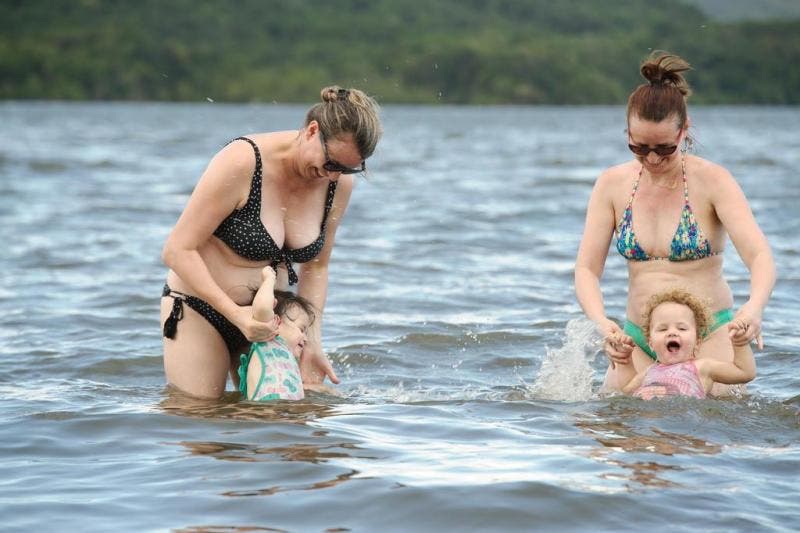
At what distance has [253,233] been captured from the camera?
7.16m

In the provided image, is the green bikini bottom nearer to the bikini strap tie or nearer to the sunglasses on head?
the sunglasses on head

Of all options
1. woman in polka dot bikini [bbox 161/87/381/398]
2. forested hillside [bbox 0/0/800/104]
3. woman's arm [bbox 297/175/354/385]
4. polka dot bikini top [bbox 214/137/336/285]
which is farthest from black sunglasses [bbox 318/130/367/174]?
forested hillside [bbox 0/0/800/104]

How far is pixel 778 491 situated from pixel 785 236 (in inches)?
474

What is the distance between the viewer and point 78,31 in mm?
165000

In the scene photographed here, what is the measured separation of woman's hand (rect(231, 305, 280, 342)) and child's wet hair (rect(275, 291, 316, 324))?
0.89 feet

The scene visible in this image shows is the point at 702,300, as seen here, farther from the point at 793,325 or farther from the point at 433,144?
the point at 433,144

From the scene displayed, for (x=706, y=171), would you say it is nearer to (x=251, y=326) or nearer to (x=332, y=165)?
(x=332, y=165)

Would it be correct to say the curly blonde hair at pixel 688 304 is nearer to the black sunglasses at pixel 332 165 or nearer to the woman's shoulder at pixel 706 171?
the woman's shoulder at pixel 706 171

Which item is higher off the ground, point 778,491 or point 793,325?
point 793,325

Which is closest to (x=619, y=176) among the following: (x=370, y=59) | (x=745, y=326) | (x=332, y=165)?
(x=745, y=326)

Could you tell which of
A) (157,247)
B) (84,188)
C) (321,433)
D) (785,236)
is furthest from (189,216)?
(84,188)

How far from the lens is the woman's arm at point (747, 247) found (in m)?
6.59

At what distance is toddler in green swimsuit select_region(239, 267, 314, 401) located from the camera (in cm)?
719

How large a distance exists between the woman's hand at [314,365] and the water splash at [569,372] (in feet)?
4.36
